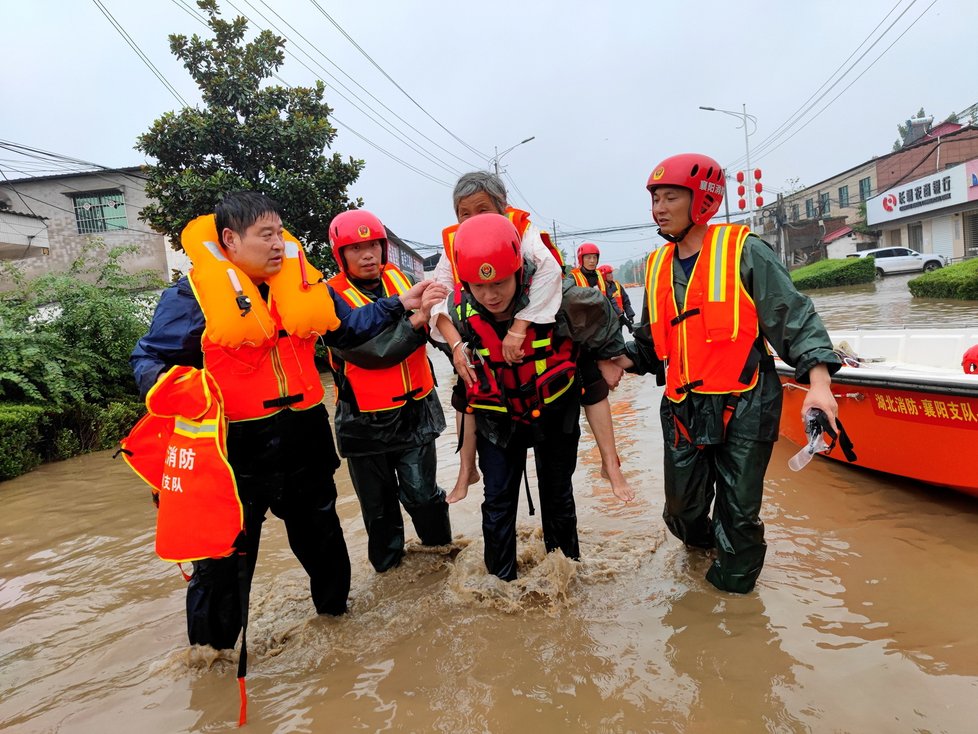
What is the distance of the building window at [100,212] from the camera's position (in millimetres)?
18562

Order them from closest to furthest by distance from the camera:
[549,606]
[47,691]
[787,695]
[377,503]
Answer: [787,695], [47,691], [549,606], [377,503]

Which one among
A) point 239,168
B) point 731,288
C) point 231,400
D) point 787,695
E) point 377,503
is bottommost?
point 787,695

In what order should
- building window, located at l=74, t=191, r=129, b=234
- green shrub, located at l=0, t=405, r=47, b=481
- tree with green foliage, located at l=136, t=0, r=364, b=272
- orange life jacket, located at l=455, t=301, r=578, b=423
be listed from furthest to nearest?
building window, located at l=74, t=191, r=129, b=234 < tree with green foliage, located at l=136, t=0, r=364, b=272 < green shrub, located at l=0, t=405, r=47, b=481 < orange life jacket, located at l=455, t=301, r=578, b=423

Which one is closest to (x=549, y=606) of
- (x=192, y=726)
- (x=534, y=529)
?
(x=534, y=529)

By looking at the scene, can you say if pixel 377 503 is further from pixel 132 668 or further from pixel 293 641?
pixel 132 668

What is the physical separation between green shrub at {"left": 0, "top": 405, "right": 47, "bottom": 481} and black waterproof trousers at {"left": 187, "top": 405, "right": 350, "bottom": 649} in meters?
5.94

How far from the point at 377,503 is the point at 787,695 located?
2117mm

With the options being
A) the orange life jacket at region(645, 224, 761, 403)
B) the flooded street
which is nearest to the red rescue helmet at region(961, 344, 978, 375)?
the flooded street

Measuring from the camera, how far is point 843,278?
1068 inches

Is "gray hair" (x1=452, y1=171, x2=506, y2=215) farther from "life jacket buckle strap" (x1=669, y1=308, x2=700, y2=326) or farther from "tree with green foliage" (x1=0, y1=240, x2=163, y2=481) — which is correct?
"tree with green foliage" (x1=0, y1=240, x2=163, y2=481)

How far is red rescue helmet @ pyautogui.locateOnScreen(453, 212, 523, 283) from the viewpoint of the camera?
2.46 meters

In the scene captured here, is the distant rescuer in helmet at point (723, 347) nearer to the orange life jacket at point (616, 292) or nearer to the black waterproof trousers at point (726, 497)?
the black waterproof trousers at point (726, 497)

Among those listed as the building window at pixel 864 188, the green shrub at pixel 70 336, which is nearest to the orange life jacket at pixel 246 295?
the green shrub at pixel 70 336

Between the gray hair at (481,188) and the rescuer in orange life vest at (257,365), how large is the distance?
0.46 meters
